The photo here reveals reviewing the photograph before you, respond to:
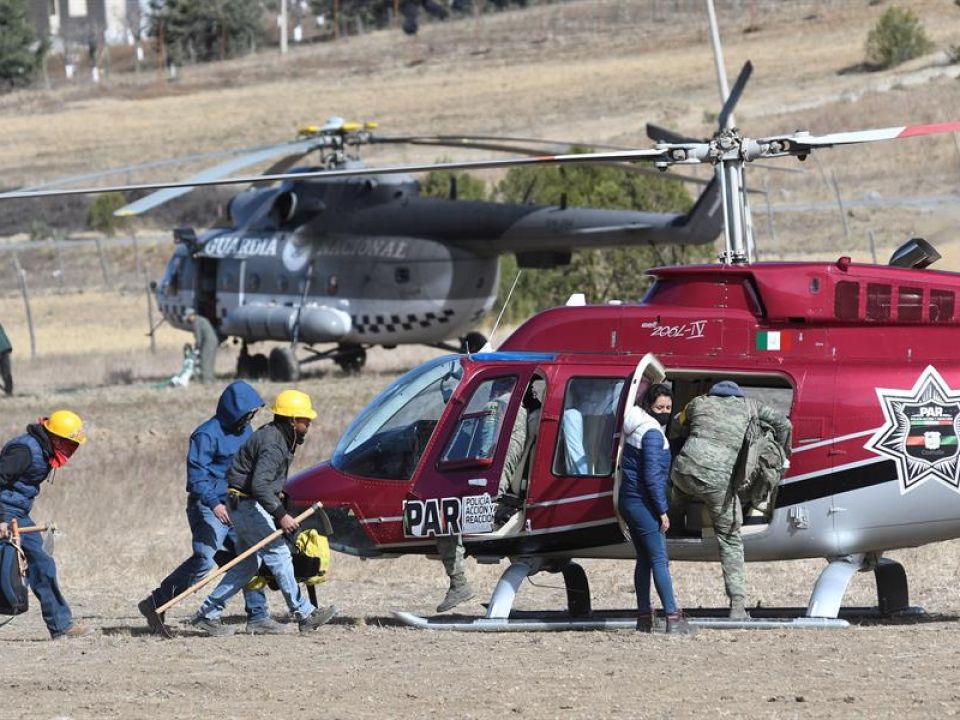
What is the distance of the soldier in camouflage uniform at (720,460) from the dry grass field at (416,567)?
0.55 meters

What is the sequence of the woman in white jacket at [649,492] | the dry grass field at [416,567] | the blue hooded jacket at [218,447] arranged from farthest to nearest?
1. the blue hooded jacket at [218,447]
2. the woman in white jacket at [649,492]
3. the dry grass field at [416,567]

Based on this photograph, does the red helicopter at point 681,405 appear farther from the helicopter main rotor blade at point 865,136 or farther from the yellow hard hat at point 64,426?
the yellow hard hat at point 64,426

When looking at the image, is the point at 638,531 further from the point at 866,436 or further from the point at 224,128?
the point at 224,128

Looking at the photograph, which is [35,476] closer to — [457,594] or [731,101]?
[457,594]

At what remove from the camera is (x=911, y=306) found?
11.9m

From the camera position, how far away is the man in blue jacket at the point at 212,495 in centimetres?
1212

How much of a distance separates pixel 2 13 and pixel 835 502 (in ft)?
270

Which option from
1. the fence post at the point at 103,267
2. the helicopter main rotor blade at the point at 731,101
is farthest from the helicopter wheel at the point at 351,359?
the fence post at the point at 103,267

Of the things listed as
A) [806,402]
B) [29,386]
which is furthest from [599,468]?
[29,386]

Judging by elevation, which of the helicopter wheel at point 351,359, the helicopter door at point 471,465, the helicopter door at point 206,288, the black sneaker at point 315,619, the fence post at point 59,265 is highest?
the helicopter door at point 471,465

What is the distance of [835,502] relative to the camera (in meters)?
11.7

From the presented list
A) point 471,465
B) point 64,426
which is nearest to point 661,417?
point 471,465

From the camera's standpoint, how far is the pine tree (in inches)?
3469

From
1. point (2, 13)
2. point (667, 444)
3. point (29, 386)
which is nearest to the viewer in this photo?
point (667, 444)
